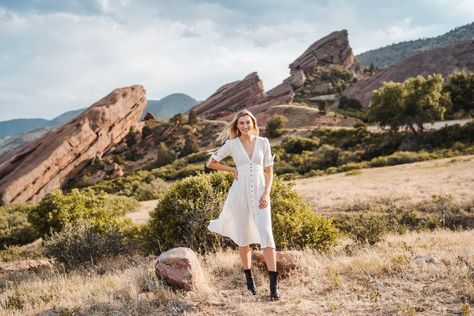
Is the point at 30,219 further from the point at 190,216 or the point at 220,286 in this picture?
the point at 220,286

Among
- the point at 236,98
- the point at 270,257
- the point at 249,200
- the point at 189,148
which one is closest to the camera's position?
the point at 270,257

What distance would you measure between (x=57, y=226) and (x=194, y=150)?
131ft

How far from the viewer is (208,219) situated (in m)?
9.96

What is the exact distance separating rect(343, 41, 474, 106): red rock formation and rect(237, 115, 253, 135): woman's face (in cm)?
7323

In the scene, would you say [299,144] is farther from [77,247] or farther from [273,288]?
[273,288]

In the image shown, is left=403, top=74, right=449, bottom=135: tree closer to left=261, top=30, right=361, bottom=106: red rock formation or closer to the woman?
the woman

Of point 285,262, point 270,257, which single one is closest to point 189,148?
point 285,262

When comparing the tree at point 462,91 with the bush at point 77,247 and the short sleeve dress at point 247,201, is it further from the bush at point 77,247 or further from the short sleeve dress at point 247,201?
the short sleeve dress at point 247,201

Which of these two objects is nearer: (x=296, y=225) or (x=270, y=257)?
(x=270, y=257)

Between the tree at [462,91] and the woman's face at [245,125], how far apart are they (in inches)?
1824

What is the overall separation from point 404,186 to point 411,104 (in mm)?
21465

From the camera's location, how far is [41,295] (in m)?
6.71

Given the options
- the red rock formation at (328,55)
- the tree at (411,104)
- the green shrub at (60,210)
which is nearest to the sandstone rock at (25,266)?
the green shrub at (60,210)

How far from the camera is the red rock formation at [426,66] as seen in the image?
7331 centimetres
